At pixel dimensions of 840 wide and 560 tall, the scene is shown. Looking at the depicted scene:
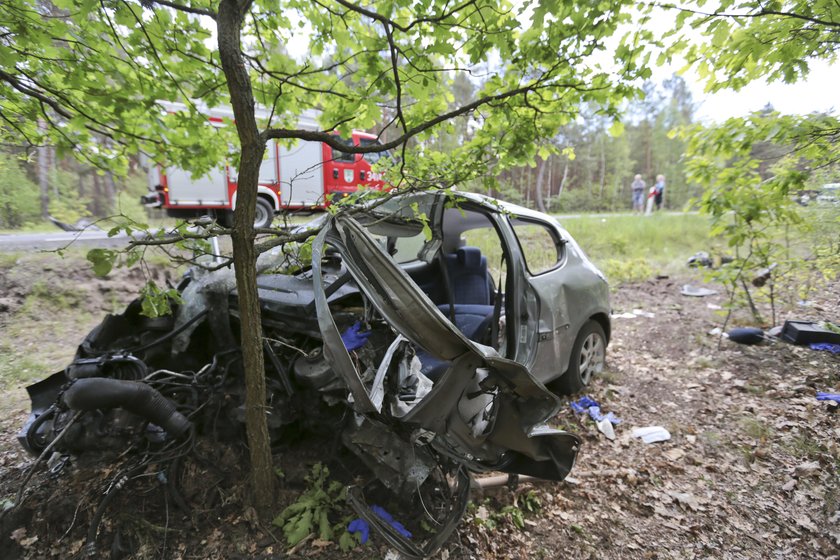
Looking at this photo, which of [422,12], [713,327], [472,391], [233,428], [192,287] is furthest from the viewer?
[713,327]

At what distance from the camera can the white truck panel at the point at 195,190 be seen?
8.21 meters

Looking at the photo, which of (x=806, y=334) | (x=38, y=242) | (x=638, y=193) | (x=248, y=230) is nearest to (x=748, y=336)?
(x=806, y=334)

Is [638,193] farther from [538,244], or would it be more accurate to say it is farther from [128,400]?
[128,400]

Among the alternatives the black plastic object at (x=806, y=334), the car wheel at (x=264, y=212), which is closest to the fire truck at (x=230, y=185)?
the car wheel at (x=264, y=212)

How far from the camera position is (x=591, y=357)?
12.0ft

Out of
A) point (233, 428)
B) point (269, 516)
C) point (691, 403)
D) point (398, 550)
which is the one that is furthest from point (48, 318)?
point (691, 403)

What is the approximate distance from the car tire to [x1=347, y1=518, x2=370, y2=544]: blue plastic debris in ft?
6.77

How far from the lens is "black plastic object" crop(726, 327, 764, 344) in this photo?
14.9 ft

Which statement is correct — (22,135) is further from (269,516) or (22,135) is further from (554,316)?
(554,316)

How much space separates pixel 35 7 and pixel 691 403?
530cm

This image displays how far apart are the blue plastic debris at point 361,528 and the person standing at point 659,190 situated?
18133mm

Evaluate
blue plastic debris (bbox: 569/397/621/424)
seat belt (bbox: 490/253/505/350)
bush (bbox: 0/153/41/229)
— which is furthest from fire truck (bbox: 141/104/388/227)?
blue plastic debris (bbox: 569/397/621/424)

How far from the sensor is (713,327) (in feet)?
17.7

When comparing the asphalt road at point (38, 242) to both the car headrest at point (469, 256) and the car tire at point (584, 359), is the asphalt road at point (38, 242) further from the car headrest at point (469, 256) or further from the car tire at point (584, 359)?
the car tire at point (584, 359)
